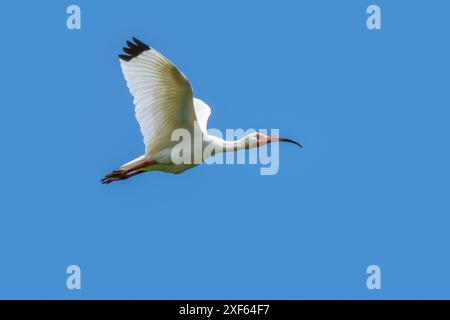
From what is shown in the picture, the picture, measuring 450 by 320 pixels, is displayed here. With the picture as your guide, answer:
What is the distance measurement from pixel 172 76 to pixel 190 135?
152cm

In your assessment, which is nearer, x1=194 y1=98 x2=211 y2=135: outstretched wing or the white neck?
the white neck

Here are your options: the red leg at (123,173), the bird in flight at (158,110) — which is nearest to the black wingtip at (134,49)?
the bird in flight at (158,110)

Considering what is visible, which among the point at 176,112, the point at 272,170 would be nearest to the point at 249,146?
the point at 272,170

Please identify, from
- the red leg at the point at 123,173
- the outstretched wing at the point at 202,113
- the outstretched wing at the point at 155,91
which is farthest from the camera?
the outstretched wing at the point at 202,113

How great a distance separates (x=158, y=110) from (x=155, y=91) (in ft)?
1.44

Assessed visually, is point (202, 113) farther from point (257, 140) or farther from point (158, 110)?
point (158, 110)

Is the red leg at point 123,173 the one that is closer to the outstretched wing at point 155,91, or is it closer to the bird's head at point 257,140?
the outstretched wing at point 155,91

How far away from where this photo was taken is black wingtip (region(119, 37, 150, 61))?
1945cm

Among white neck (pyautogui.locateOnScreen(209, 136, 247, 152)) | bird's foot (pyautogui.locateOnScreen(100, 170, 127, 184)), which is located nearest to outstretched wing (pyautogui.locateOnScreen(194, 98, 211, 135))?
white neck (pyautogui.locateOnScreen(209, 136, 247, 152))

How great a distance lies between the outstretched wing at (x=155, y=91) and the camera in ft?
63.8

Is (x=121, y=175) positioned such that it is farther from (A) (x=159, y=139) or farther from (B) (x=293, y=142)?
(B) (x=293, y=142)

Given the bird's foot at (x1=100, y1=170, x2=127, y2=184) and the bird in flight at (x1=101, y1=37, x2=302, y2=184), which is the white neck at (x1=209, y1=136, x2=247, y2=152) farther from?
the bird's foot at (x1=100, y1=170, x2=127, y2=184)

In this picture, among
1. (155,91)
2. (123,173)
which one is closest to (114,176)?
(123,173)

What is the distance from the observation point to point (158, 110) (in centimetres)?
2003
